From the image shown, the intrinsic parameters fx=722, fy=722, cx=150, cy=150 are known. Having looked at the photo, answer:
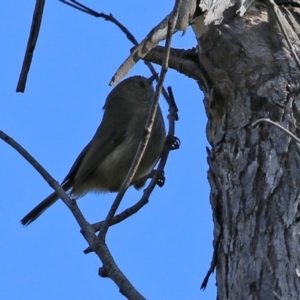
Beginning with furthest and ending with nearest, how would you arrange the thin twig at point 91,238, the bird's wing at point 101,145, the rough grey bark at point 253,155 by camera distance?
1. the bird's wing at point 101,145
2. the rough grey bark at point 253,155
3. the thin twig at point 91,238

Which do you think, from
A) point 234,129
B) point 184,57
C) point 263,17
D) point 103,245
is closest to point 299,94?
point 234,129

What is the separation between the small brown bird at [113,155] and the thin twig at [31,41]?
2.84 metres

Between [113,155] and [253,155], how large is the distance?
9.59 feet

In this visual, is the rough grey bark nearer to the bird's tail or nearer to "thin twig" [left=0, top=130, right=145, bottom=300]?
"thin twig" [left=0, top=130, right=145, bottom=300]

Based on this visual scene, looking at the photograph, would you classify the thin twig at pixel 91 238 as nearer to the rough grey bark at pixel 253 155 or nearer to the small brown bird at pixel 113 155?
the rough grey bark at pixel 253 155

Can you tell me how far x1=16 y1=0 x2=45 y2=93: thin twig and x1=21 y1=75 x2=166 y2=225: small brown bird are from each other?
284 cm

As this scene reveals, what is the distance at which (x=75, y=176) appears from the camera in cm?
583

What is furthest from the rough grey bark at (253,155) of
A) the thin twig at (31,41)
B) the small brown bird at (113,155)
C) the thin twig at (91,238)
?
the small brown bird at (113,155)

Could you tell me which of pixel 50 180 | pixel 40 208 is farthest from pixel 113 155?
pixel 50 180

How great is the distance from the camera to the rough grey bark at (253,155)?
2.52 m

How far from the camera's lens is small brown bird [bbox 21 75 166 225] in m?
→ 5.48

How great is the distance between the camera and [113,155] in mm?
5676

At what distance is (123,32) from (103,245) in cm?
183

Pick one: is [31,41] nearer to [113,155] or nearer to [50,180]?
[50,180]
